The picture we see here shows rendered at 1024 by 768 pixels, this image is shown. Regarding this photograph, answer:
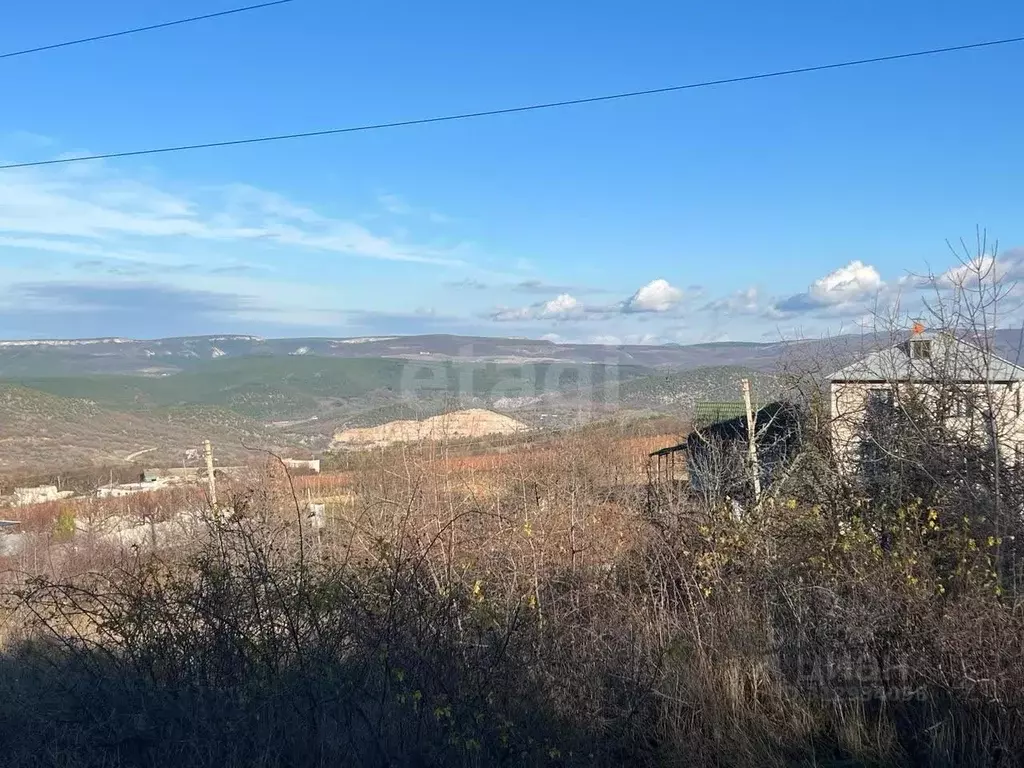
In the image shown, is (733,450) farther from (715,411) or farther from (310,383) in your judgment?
(310,383)

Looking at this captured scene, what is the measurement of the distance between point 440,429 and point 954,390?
545 centimetres

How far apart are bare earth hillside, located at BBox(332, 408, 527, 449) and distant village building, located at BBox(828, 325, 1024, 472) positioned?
14.6 feet

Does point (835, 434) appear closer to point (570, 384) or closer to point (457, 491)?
point (457, 491)

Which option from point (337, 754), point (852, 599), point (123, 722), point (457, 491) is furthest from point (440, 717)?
point (457, 491)

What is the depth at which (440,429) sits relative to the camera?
34.4 feet

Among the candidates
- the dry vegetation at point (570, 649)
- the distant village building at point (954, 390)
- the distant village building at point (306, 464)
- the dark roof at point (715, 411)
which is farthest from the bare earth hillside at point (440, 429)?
the dark roof at point (715, 411)

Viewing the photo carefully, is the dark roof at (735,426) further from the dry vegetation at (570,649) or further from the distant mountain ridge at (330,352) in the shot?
the dry vegetation at (570,649)

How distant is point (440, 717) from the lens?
182 inches

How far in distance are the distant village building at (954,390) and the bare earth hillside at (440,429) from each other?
4436mm

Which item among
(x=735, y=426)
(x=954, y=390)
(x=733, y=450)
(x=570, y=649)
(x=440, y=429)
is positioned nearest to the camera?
(x=570, y=649)

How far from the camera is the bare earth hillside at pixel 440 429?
10.5 meters

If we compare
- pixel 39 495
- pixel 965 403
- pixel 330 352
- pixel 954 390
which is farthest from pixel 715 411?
pixel 39 495

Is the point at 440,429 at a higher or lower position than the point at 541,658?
higher

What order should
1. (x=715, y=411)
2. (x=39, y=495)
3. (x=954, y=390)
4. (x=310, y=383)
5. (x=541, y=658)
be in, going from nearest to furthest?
(x=541, y=658)
(x=954, y=390)
(x=715, y=411)
(x=310, y=383)
(x=39, y=495)
